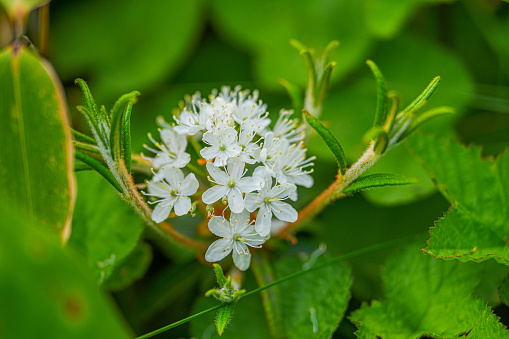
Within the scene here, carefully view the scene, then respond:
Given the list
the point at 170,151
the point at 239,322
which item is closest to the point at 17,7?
the point at 170,151

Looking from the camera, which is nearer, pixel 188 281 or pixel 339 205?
pixel 188 281

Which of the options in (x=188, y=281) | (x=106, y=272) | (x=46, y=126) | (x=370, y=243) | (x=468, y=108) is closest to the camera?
(x=46, y=126)

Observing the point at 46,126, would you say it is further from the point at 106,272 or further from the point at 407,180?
the point at 407,180

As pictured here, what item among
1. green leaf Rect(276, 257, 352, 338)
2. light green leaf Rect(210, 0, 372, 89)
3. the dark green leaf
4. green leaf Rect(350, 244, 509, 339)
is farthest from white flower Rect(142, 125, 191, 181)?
light green leaf Rect(210, 0, 372, 89)

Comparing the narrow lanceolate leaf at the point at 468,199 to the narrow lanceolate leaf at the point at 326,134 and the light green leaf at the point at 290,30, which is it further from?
the light green leaf at the point at 290,30

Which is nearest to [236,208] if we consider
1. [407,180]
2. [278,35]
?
[407,180]

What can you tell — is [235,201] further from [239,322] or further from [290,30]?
[290,30]
